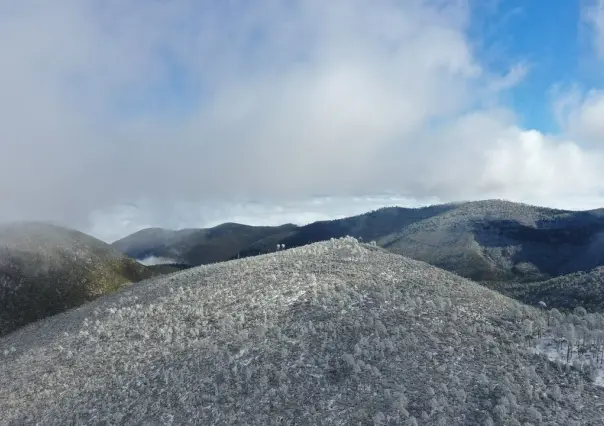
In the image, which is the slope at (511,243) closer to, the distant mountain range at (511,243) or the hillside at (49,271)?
the distant mountain range at (511,243)

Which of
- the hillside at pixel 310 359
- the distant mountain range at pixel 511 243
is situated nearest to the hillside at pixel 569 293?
the hillside at pixel 310 359

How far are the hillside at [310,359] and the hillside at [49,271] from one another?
5351 cm

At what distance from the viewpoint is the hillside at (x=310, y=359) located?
27016 millimetres

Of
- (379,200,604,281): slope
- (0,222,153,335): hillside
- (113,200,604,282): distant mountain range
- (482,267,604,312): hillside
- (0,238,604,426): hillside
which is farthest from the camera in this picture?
(379,200,604,281): slope

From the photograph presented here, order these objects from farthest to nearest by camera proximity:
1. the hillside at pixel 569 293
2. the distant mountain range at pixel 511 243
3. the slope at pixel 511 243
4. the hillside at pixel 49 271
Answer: the slope at pixel 511 243
the distant mountain range at pixel 511 243
the hillside at pixel 49 271
the hillside at pixel 569 293

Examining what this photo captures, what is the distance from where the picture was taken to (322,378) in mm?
29703

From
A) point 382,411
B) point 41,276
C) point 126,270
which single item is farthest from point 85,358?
point 126,270

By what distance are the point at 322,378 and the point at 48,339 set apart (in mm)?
31124

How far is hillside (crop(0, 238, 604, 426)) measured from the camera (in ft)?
88.6

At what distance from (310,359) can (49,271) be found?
9454 centimetres

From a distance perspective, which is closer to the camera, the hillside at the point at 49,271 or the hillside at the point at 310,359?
the hillside at the point at 310,359

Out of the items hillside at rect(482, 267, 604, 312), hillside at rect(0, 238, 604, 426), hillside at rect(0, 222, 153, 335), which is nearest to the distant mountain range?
hillside at rect(482, 267, 604, 312)

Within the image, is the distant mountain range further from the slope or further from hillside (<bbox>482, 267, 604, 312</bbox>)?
hillside (<bbox>482, 267, 604, 312</bbox>)

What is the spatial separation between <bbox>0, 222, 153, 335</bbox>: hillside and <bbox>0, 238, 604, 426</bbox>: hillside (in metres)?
53.5
